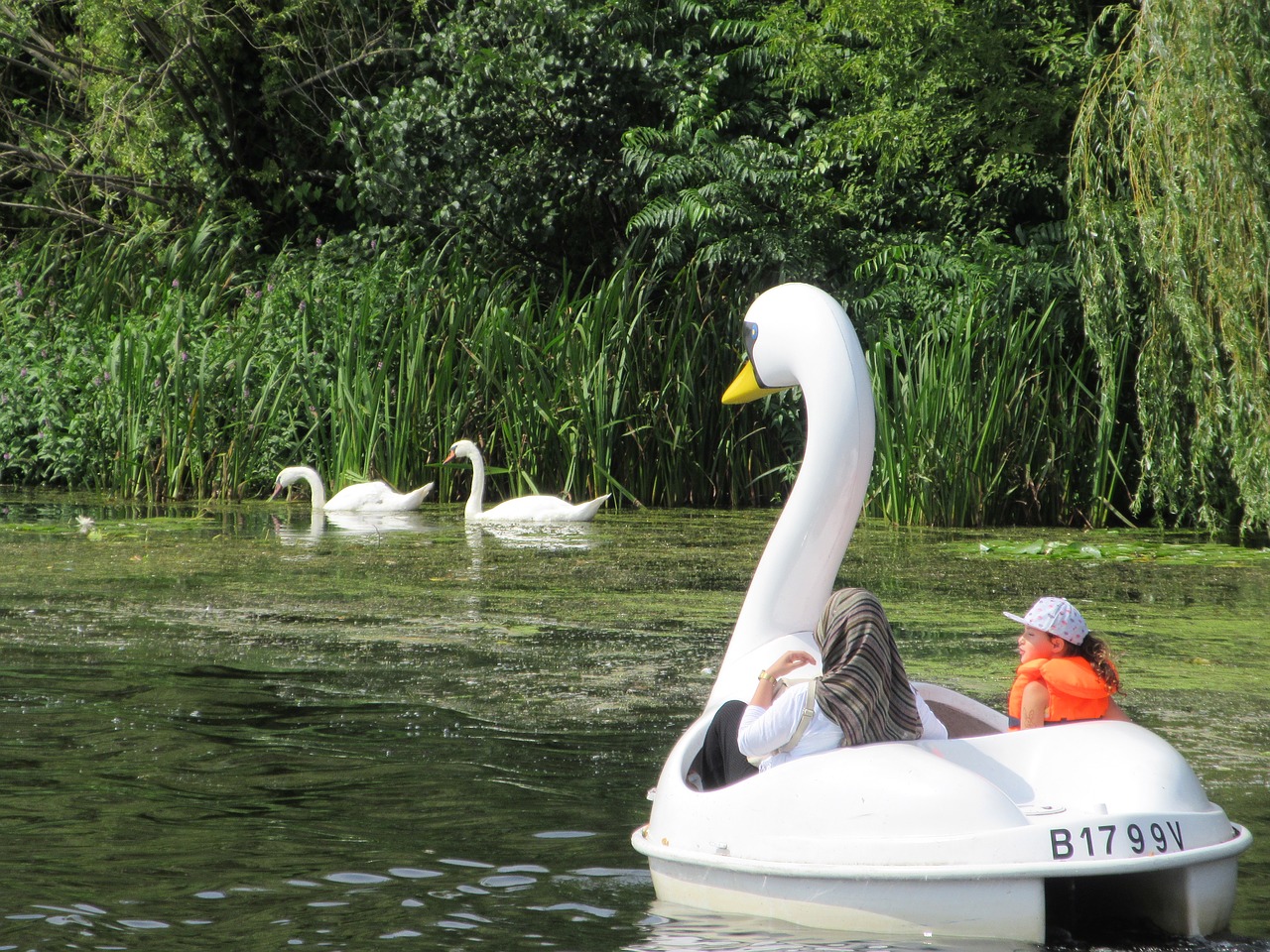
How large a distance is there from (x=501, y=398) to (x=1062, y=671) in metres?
9.84

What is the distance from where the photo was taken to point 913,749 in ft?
11.5

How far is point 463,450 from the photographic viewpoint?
13156 mm

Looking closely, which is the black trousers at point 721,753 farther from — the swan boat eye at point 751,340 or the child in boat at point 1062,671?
the swan boat eye at point 751,340

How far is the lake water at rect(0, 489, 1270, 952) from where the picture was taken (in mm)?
3609

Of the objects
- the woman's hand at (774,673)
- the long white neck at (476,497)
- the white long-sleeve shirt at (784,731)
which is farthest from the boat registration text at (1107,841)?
the long white neck at (476,497)

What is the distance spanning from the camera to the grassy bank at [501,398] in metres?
12.6

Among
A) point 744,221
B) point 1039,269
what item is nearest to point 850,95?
point 744,221

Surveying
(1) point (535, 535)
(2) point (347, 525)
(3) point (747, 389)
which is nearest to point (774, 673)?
(3) point (747, 389)

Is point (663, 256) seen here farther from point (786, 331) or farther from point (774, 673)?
point (774, 673)

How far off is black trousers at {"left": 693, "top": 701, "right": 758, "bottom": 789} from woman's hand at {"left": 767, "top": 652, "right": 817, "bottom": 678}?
6.2 inches

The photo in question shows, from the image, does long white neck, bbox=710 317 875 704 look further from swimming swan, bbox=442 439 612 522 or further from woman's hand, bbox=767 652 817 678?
swimming swan, bbox=442 439 612 522

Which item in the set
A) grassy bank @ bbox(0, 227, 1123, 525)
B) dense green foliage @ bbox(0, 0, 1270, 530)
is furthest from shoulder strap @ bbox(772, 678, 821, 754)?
grassy bank @ bbox(0, 227, 1123, 525)

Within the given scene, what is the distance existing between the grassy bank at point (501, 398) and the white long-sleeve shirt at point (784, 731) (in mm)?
8654

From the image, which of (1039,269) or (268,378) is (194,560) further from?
(1039,269)
